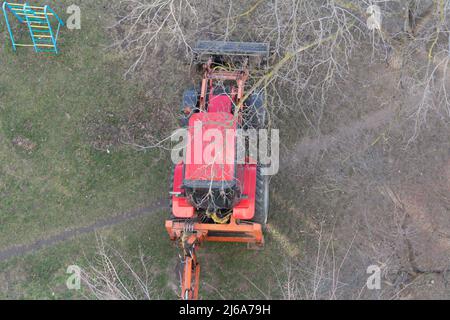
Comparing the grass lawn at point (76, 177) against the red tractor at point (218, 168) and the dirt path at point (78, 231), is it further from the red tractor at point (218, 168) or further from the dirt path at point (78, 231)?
the red tractor at point (218, 168)

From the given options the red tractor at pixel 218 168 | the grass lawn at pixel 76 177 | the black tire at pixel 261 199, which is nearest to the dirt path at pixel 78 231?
the grass lawn at pixel 76 177

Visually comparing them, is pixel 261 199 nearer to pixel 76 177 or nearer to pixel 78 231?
pixel 78 231

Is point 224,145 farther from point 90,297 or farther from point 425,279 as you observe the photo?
point 425,279

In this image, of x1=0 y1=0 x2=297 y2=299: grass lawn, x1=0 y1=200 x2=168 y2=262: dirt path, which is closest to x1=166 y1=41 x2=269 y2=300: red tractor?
x1=0 y1=0 x2=297 y2=299: grass lawn

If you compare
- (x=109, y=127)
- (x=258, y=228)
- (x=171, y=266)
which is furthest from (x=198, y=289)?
(x=109, y=127)

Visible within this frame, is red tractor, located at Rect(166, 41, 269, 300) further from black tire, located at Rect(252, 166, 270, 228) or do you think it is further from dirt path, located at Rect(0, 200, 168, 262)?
dirt path, located at Rect(0, 200, 168, 262)

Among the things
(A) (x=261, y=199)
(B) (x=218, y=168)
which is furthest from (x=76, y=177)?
(A) (x=261, y=199)
